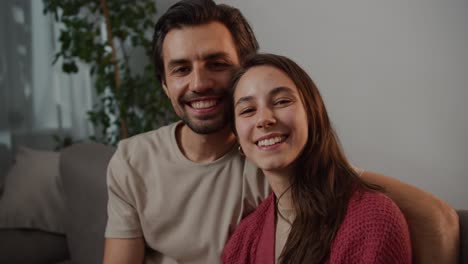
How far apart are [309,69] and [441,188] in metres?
0.82

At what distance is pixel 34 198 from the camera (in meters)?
2.45

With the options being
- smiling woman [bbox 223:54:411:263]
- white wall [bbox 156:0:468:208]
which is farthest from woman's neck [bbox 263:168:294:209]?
white wall [bbox 156:0:468:208]

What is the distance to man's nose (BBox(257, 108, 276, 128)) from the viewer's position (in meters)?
1.20

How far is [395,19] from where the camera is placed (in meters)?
2.37

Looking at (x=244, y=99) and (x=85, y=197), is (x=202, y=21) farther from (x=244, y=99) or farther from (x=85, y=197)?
(x=85, y=197)

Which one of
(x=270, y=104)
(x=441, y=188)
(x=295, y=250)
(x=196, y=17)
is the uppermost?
(x=196, y=17)

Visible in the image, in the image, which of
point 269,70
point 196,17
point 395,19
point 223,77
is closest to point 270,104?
point 269,70

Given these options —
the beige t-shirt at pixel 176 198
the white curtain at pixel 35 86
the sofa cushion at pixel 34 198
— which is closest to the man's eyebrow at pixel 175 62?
the beige t-shirt at pixel 176 198

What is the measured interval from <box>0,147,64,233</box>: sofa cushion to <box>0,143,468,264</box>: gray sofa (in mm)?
47

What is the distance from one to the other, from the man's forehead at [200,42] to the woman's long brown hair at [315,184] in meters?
0.19

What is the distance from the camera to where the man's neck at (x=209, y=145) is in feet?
5.05

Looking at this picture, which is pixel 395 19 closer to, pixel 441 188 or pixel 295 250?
pixel 441 188

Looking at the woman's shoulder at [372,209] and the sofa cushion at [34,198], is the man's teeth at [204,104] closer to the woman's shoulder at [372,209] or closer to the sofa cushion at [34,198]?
the woman's shoulder at [372,209]

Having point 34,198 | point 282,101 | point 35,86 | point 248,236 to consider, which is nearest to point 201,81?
point 282,101
